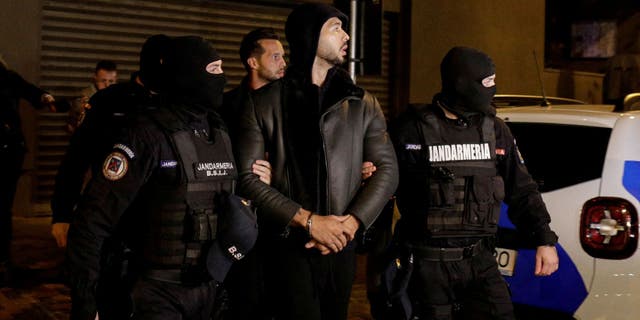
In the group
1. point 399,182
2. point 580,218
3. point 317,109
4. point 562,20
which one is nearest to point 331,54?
point 317,109

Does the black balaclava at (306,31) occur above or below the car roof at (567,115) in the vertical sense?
above

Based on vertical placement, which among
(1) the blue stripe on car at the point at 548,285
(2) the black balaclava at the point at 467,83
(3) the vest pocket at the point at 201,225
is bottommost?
(1) the blue stripe on car at the point at 548,285

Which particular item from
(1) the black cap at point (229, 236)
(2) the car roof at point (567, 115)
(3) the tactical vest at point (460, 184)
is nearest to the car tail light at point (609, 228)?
(2) the car roof at point (567, 115)

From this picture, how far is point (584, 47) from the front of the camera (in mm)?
20797

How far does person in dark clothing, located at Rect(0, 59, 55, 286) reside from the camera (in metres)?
6.73

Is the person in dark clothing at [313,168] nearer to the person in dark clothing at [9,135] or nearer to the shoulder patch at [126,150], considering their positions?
the shoulder patch at [126,150]

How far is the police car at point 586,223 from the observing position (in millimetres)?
4383

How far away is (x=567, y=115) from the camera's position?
16.0ft

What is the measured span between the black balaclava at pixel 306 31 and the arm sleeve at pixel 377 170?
0.99ft

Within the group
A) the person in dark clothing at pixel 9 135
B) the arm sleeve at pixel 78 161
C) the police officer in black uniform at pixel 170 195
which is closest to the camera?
the police officer in black uniform at pixel 170 195

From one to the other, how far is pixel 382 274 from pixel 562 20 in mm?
17714

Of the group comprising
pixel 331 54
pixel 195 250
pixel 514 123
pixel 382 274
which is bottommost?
pixel 382 274

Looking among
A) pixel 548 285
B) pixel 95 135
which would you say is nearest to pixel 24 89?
pixel 95 135

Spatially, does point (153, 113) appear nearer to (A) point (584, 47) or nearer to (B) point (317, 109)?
(B) point (317, 109)
